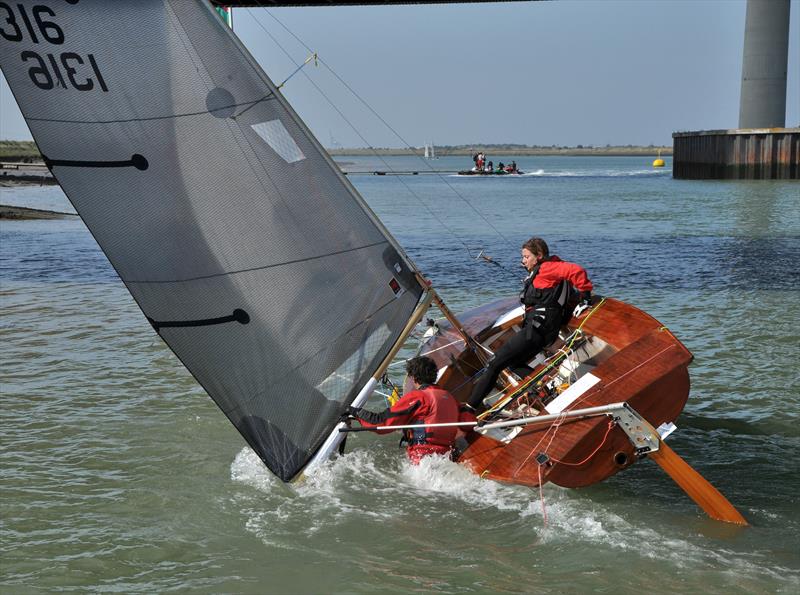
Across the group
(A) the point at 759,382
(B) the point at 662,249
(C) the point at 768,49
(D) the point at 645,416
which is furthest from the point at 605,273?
(C) the point at 768,49

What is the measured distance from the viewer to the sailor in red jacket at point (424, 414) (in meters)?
8.62

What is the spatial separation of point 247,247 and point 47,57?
2.15m

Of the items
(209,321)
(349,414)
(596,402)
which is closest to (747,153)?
(596,402)

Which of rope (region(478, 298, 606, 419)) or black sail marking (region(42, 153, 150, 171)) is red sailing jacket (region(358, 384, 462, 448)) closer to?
rope (region(478, 298, 606, 419))

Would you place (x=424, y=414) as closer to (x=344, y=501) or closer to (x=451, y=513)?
(x=451, y=513)

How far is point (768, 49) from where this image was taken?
67000 mm

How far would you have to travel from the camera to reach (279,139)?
8.09 m

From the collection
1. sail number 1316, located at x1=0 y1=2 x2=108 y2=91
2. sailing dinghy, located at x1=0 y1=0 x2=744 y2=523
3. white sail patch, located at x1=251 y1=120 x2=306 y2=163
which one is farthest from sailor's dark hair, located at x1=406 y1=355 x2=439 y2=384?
sail number 1316, located at x1=0 y1=2 x2=108 y2=91

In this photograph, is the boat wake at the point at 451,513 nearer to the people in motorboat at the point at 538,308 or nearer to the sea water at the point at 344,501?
the sea water at the point at 344,501

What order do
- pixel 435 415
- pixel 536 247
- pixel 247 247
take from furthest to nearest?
pixel 536 247 < pixel 435 415 < pixel 247 247

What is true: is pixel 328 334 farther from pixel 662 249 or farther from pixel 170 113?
pixel 662 249

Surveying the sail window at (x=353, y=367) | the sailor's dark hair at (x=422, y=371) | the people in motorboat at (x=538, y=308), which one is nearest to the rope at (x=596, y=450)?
the sailor's dark hair at (x=422, y=371)

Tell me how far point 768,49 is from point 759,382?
61.1 m

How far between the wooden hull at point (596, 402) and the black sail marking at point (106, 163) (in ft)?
12.3
